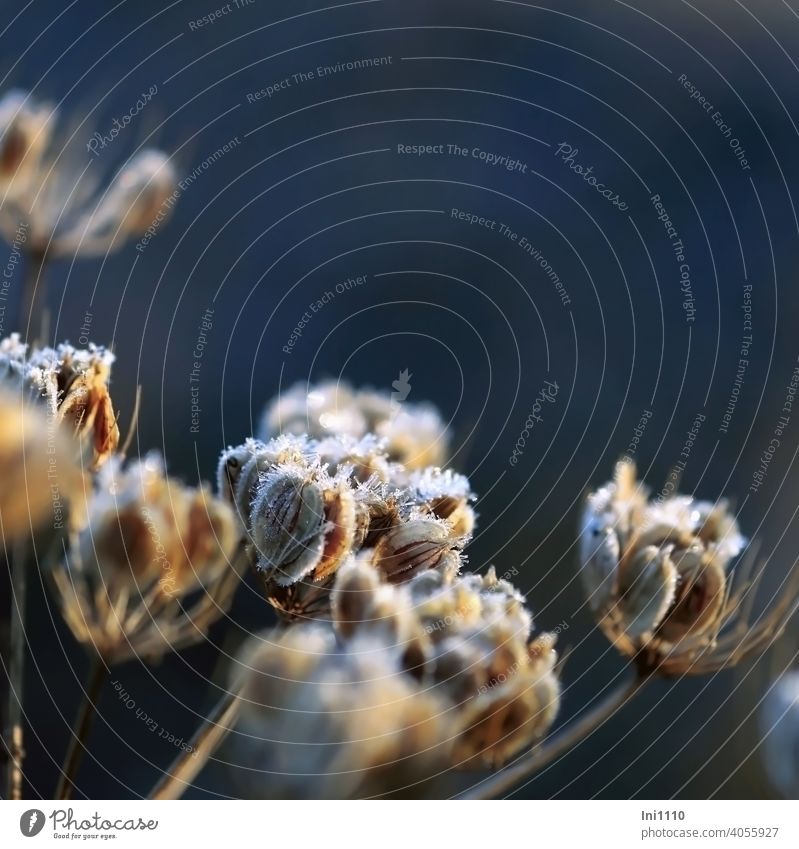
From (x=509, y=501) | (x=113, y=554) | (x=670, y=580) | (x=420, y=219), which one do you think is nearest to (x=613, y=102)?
(x=420, y=219)

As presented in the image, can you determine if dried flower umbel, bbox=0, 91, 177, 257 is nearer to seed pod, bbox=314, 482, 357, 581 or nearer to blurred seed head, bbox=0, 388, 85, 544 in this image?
blurred seed head, bbox=0, 388, 85, 544

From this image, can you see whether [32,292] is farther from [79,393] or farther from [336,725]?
[336,725]

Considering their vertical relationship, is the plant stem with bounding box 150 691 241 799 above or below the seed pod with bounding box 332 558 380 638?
below

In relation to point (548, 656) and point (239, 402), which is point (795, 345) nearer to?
point (239, 402)

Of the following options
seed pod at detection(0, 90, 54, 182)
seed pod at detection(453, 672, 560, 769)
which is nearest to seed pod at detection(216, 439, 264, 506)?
seed pod at detection(453, 672, 560, 769)

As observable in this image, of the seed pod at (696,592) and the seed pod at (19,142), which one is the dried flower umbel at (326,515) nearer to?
the seed pod at (696,592)

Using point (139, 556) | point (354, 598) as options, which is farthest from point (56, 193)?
point (354, 598)
